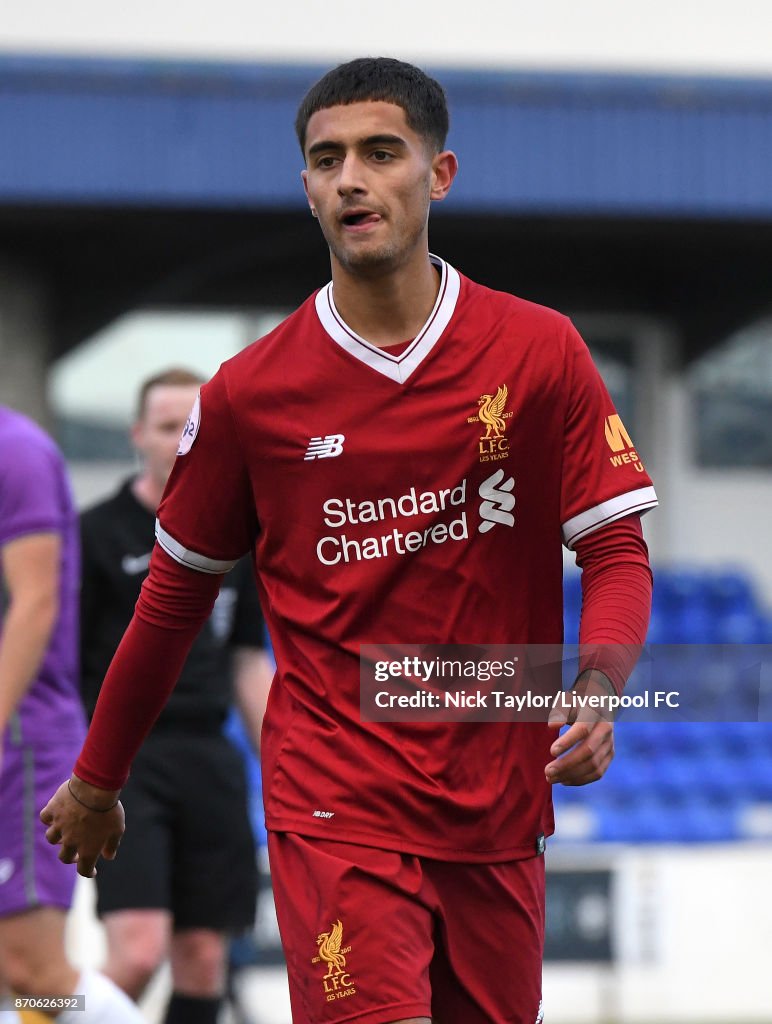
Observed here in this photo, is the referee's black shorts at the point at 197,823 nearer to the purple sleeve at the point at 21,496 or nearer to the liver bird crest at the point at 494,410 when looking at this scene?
the purple sleeve at the point at 21,496

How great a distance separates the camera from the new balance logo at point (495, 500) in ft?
8.98

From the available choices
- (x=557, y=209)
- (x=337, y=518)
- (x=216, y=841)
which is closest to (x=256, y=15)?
(x=557, y=209)

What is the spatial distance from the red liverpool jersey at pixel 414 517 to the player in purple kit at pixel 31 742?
1130 millimetres

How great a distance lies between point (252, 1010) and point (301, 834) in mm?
4129

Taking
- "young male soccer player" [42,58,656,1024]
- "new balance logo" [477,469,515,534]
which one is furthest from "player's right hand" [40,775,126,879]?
"new balance logo" [477,469,515,534]

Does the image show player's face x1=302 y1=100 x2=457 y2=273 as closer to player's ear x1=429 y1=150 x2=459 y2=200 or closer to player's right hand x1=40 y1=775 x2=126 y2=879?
player's ear x1=429 y1=150 x2=459 y2=200

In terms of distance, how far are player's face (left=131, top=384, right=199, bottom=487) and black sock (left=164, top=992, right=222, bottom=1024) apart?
55.3 inches

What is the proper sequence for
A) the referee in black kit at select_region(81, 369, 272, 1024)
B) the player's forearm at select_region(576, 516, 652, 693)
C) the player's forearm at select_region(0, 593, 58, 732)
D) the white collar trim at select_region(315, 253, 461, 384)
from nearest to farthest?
the player's forearm at select_region(576, 516, 652, 693), the white collar trim at select_region(315, 253, 461, 384), the player's forearm at select_region(0, 593, 58, 732), the referee in black kit at select_region(81, 369, 272, 1024)

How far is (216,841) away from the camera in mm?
4707

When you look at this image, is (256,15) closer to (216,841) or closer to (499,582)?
(216,841)

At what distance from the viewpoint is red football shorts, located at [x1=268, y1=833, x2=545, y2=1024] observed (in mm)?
2602

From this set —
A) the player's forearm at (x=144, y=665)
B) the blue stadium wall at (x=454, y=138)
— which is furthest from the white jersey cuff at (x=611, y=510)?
the blue stadium wall at (x=454, y=138)

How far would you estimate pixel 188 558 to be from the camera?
2.86 metres

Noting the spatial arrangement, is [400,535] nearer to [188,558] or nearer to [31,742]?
[188,558]
